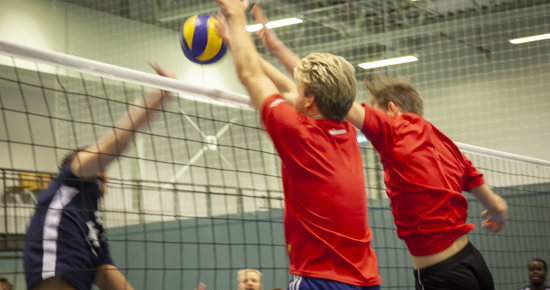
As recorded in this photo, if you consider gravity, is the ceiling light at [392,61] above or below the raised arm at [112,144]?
above

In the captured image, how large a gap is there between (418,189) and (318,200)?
0.73 meters

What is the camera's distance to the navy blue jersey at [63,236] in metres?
2.62

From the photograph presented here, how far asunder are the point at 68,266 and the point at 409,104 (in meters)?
1.54

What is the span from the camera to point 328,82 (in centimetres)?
212

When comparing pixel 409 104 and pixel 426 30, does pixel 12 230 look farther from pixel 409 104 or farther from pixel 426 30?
pixel 409 104

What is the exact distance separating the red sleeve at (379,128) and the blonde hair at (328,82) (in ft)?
1.41

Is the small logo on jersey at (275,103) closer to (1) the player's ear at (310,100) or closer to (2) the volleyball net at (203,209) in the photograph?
(1) the player's ear at (310,100)

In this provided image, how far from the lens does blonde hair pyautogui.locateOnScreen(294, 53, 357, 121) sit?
2.13 m

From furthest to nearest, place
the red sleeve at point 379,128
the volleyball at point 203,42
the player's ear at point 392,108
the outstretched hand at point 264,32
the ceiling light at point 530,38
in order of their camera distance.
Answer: the ceiling light at point 530,38
the volleyball at point 203,42
the player's ear at point 392,108
the outstretched hand at point 264,32
the red sleeve at point 379,128

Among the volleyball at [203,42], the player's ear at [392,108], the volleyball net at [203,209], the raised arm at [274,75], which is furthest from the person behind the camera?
the volleyball net at [203,209]

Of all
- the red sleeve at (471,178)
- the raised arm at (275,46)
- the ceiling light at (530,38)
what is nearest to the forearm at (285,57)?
the raised arm at (275,46)

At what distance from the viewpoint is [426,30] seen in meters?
12.4

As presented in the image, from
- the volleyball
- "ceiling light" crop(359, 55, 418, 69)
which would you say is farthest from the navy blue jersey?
"ceiling light" crop(359, 55, 418, 69)

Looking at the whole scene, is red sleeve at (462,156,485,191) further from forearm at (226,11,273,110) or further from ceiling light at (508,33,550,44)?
ceiling light at (508,33,550,44)
